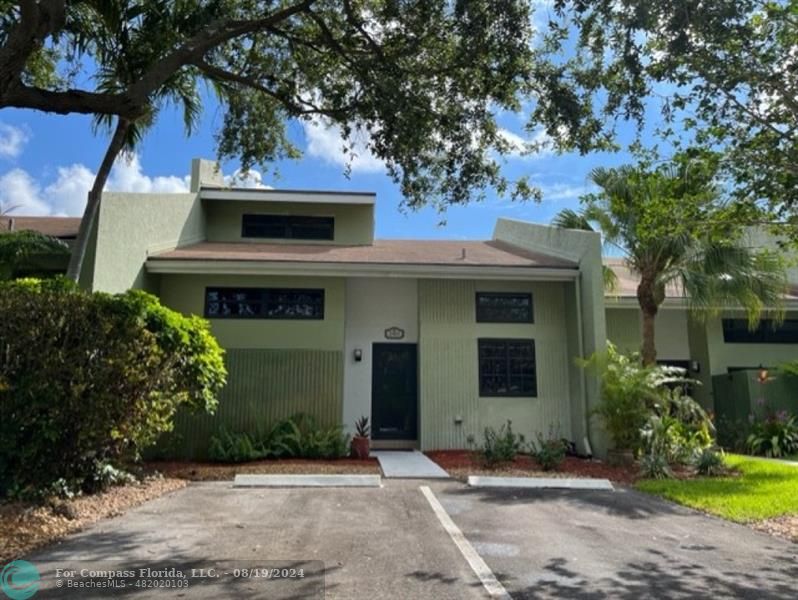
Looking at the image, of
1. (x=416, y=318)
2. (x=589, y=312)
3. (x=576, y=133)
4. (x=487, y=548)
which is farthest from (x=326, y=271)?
(x=487, y=548)

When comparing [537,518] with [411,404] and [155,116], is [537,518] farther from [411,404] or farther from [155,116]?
[155,116]

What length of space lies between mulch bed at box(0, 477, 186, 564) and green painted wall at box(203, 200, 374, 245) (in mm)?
9042

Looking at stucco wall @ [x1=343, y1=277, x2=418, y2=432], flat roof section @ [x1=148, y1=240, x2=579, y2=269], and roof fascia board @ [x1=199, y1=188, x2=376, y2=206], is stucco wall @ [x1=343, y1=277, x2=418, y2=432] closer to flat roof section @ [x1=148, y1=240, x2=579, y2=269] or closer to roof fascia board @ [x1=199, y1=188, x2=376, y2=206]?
flat roof section @ [x1=148, y1=240, x2=579, y2=269]

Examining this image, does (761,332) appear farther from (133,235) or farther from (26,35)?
(26,35)

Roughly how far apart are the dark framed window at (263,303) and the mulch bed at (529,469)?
4.55 metres

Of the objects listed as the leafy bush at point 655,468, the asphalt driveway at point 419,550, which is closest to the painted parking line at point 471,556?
the asphalt driveway at point 419,550

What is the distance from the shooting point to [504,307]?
14.6 meters

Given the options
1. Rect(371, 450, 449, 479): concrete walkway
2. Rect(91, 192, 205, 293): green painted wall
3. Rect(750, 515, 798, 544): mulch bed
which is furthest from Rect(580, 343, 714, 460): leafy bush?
Rect(91, 192, 205, 293): green painted wall

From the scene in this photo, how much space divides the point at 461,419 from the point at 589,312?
3885 mm

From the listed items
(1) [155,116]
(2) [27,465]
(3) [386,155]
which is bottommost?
(2) [27,465]

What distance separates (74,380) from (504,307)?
9838 mm

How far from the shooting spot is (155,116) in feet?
38.8

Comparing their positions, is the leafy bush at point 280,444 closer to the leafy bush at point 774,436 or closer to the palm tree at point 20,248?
the palm tree at point 20,248

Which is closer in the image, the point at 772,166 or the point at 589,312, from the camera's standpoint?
the point at 772,166
